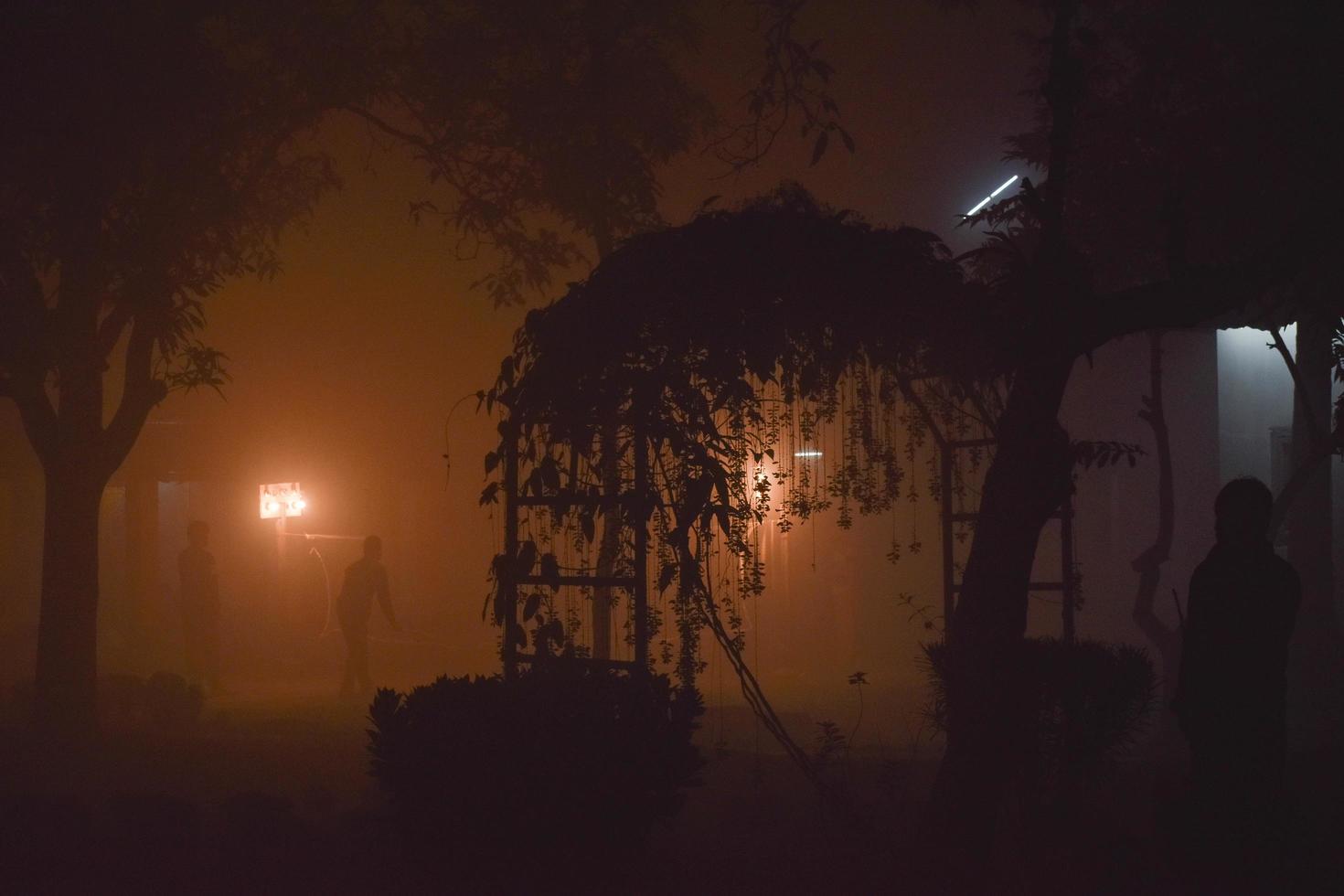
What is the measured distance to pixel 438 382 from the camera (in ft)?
80.3

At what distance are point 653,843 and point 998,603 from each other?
245 cm

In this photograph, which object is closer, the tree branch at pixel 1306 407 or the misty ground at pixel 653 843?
the misty ground at pixel 653 843

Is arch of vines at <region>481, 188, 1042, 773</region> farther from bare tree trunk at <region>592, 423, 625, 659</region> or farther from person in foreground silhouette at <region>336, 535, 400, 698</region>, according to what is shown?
person in foreground silhouette at <region>336, 535, 400, 698</region>

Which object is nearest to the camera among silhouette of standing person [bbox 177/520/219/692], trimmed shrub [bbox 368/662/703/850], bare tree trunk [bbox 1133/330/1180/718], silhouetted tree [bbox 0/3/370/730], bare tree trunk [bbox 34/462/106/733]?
trimmed shrub [bbox 368/662/703/850]

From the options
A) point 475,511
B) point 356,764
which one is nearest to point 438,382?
point 475,511

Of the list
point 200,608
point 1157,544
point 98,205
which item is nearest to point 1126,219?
point 1157,544

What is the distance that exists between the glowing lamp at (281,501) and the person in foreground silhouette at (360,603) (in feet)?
33.8

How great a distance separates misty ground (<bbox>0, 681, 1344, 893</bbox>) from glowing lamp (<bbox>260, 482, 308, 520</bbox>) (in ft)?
49.7

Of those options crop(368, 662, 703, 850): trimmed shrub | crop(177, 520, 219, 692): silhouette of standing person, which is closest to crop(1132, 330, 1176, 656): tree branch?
crop(368, 662, 703, 850): trimmed shrub

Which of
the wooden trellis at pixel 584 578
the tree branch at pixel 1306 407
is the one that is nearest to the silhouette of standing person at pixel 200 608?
the wooden trellis at pixel 584 578

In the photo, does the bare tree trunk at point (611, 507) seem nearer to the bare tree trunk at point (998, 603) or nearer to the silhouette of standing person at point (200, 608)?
the bare tree trunk at point (998, 603)

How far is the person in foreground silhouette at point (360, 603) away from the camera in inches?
538

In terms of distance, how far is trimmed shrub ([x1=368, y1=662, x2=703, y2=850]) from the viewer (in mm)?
5012

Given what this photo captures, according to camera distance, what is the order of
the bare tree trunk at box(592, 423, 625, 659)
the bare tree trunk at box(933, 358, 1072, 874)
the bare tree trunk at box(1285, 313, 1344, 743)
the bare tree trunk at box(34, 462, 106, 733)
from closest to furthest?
the bare tree trunk at box(933, 358, 1072, 874), the bare tree trunk at box(592, 423, 625, 659), the bare tree trunk at box(34, 462, 106, 733), the bare tree trunk at box(1285, 313, 1344, 743)
